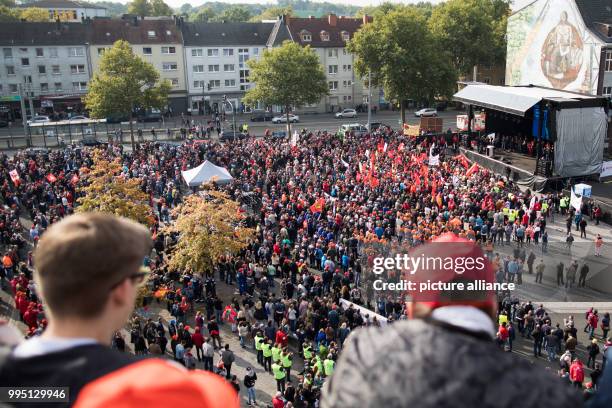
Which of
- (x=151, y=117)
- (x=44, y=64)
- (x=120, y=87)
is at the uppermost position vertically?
(x=44, y=64)

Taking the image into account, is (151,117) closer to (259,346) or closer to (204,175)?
(204,175)

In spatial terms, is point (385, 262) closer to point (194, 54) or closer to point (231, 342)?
point (231, 342)

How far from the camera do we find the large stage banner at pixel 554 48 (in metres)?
39.2

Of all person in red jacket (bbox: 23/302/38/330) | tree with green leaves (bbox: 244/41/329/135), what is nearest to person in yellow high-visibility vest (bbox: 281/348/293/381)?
person in red jacket (bbox: 23/302/38/330)

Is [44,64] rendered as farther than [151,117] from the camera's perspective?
No

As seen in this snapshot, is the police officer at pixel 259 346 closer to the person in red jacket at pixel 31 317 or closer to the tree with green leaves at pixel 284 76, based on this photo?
the person in red jacket at pixel 31 317

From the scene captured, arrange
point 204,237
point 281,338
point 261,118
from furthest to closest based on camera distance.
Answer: point 261,118
point 204,237
point 281,338

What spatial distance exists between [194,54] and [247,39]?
7092 millimetres

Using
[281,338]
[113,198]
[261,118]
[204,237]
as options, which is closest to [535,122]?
[204,237]

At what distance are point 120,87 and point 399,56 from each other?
24.5 metres

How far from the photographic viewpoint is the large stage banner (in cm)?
3916

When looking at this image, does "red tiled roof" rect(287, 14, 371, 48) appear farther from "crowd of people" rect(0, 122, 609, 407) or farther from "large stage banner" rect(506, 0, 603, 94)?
"crowd of people" rect(0, 122, 609, 407)

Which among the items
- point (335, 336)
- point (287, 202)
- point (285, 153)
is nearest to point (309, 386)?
point (335, 336)

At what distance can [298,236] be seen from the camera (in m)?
24.1
